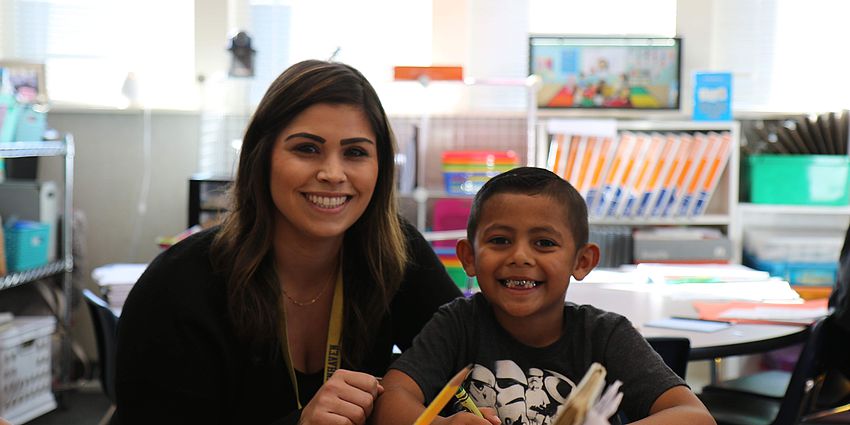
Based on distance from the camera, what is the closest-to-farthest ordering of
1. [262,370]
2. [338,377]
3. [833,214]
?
[338,377] → [262,370] → [833,214]

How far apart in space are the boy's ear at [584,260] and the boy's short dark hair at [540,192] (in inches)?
0.4

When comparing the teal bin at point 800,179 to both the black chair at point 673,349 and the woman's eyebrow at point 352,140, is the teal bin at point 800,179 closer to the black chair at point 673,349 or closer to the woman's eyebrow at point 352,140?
the black chair at point 673,349

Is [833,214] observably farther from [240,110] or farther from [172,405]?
[172,405]

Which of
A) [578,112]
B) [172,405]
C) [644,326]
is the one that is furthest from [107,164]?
[172,405]

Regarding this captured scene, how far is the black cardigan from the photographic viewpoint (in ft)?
5.00

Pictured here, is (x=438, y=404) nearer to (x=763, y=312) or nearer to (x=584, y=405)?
(x=584, y=405)

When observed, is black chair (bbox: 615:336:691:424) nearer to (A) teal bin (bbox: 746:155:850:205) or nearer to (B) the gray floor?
(A) teal bin (bbox: 746:155:850:205)

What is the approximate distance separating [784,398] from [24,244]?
2.98m

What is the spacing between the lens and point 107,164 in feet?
15.3

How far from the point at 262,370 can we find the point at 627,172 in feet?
9.21

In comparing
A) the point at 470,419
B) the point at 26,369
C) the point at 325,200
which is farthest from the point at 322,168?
the point at 26,369

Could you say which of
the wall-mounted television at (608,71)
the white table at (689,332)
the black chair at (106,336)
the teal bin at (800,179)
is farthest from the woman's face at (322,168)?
the teal bin at (800,179)

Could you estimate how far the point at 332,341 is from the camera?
5.58 ft

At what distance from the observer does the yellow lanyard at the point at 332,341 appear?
1.64 m
